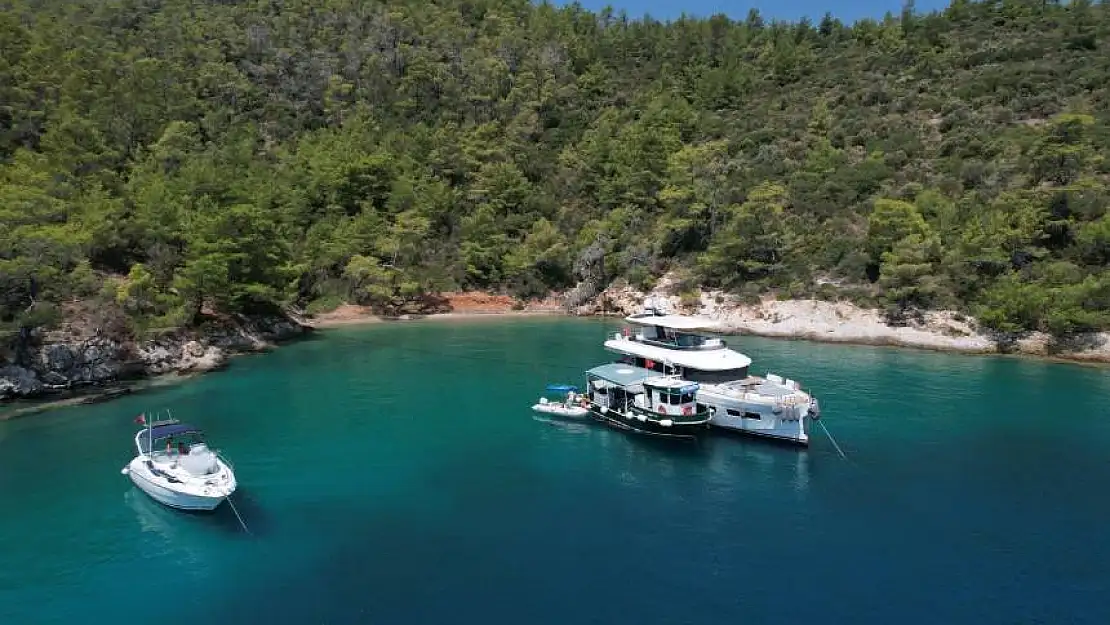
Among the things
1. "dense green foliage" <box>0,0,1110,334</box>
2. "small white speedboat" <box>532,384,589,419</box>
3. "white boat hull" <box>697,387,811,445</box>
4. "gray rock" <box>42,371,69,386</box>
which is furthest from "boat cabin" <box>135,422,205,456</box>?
"white boat hull" <box>697,387,811,445</box>

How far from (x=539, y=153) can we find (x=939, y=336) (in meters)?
66.3

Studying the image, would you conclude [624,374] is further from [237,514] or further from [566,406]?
[237,514]

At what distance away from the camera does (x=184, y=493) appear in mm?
27062

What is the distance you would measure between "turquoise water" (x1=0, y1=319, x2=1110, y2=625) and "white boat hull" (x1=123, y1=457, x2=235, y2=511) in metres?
0.58

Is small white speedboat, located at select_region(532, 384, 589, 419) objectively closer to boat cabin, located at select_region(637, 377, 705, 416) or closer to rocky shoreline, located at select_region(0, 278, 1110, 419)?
boat cabin, located at select_region(637, 377, 705, 416)

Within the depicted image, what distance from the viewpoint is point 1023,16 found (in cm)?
11650

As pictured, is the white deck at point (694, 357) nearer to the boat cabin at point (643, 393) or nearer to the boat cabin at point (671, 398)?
the boat cabin at point (643, 393)

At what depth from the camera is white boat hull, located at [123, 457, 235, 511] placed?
2683 cm

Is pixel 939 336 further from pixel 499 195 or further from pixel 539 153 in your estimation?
pixel 539 153

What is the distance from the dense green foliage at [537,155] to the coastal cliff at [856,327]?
1491mm

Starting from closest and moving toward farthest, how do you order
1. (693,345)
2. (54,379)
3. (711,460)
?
(711,460)
(693,345)
(54,379)

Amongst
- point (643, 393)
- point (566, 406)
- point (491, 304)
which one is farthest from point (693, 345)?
point (491, 304)

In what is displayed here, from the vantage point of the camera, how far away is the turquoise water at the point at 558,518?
21.4 meters

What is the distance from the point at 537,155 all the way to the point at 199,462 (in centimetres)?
8566
